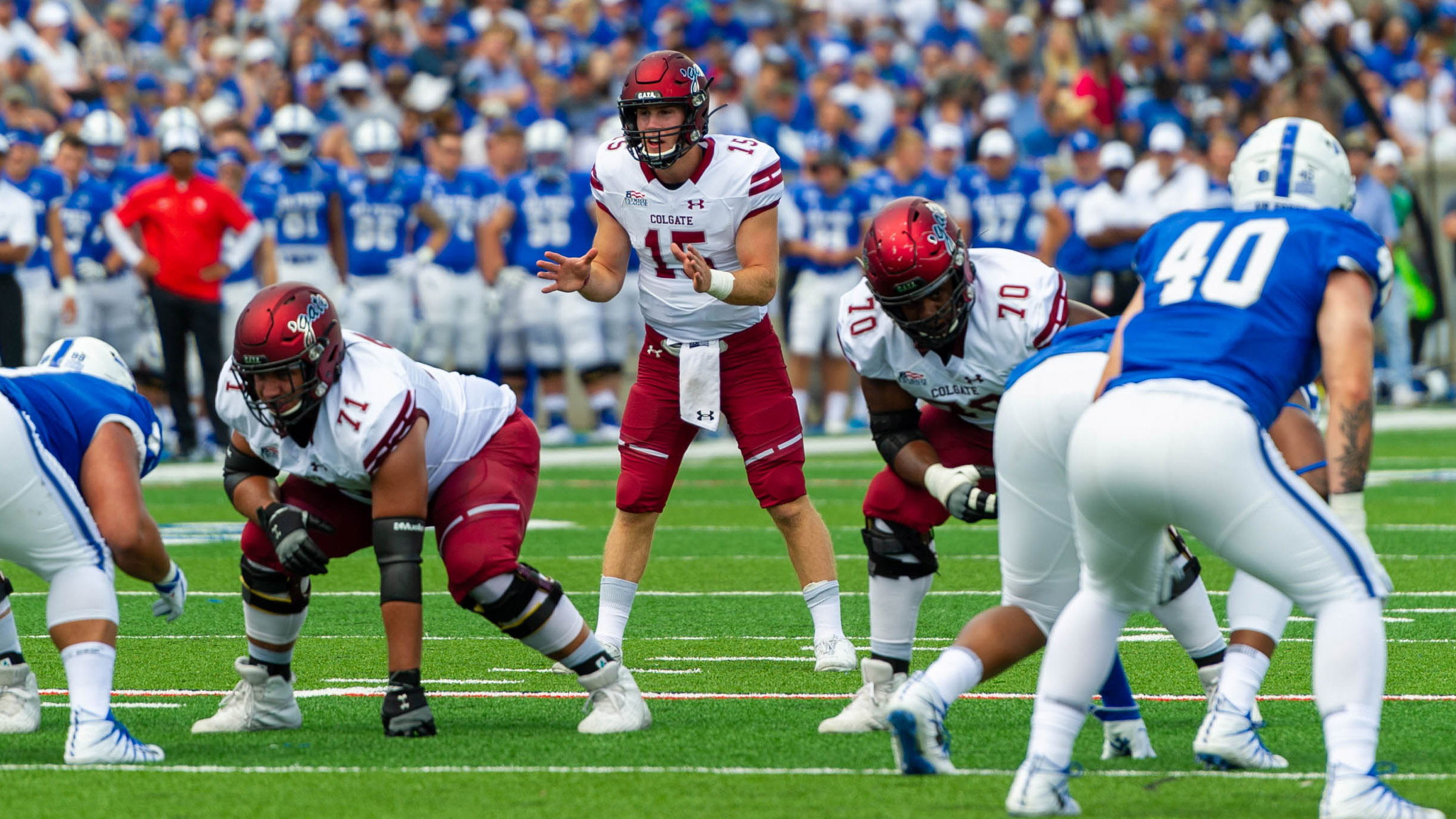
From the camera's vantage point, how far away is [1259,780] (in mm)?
4207

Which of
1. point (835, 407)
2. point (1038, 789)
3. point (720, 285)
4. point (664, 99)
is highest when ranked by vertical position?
point (664, 99)

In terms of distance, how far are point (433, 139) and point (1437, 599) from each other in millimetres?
9580

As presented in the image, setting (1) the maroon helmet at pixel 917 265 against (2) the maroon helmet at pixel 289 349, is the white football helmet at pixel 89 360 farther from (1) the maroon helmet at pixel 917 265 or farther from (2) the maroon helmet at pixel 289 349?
(1) the maroon helmet at pixel 917 265

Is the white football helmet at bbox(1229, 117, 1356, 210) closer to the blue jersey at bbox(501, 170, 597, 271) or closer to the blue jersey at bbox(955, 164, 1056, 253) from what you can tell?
the blue jersey at bbox(501, 170, 597, 271)

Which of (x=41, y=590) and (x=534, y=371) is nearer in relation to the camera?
(x=41, y=590)

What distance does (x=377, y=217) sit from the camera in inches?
551

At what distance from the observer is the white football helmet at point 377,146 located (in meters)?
13.9

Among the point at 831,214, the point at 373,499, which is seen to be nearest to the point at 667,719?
the point at 373,499

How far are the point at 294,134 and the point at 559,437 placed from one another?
291cm

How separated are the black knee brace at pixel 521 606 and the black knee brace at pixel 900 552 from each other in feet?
2.69

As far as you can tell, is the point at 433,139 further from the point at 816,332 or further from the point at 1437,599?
the point at 1437,599

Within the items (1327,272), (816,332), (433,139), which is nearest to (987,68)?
(816,332)

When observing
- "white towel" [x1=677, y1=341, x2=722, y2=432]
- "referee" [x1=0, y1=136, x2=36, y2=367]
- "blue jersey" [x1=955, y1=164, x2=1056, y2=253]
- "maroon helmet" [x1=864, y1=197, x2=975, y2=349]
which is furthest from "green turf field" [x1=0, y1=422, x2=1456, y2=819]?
"blue jersey" [x1=955, y1=164, x2=1056, y2=253]

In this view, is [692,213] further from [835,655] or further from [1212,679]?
[1212,679]
